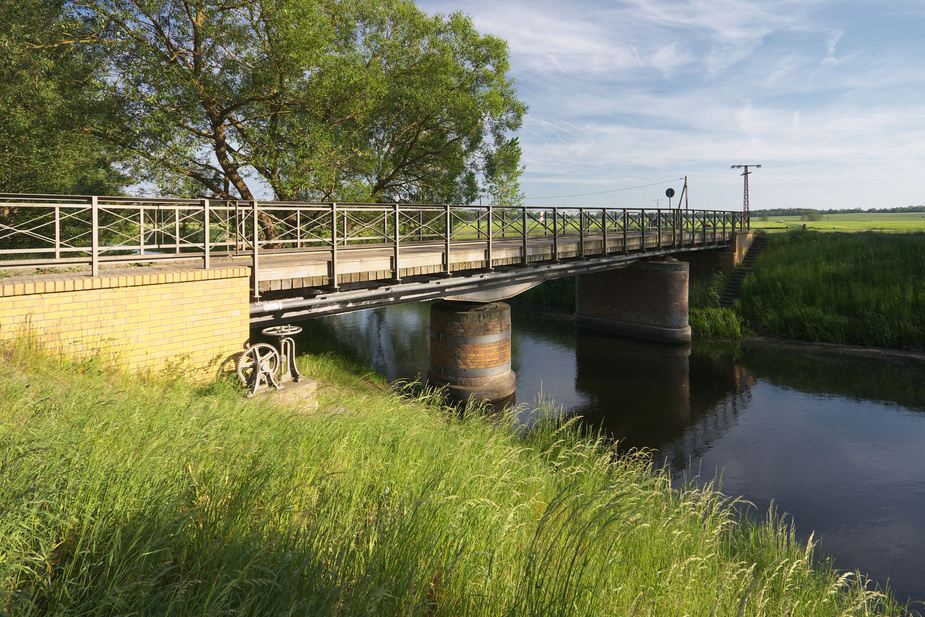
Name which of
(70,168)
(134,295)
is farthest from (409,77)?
(134,295)

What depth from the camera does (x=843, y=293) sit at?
2034 cm

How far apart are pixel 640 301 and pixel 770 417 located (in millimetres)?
8839

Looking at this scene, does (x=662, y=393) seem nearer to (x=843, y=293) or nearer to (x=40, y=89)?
(x=843, y=293)

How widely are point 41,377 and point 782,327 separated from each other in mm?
22233

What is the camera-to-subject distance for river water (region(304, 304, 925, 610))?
7.73 m

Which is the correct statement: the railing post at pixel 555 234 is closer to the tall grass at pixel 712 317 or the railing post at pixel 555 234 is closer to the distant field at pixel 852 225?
the tall grass at pixel 712 317

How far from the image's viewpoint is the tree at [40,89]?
13.0 meters

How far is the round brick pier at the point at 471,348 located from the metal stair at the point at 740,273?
1420cm

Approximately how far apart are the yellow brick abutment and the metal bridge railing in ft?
1.36

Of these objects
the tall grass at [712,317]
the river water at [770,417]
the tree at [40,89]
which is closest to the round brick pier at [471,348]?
the river water at [770,417]

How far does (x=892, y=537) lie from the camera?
732cm

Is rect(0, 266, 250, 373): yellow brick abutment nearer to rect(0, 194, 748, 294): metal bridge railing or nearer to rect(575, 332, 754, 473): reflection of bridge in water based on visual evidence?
rect(0, 194, 748, 294): metal bridge railing

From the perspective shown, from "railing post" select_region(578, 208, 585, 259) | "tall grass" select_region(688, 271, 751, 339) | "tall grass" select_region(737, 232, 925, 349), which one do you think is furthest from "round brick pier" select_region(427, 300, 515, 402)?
"tall grass" select_region(737, 232, 925, 349)

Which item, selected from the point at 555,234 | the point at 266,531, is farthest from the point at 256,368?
the point at 555,234
